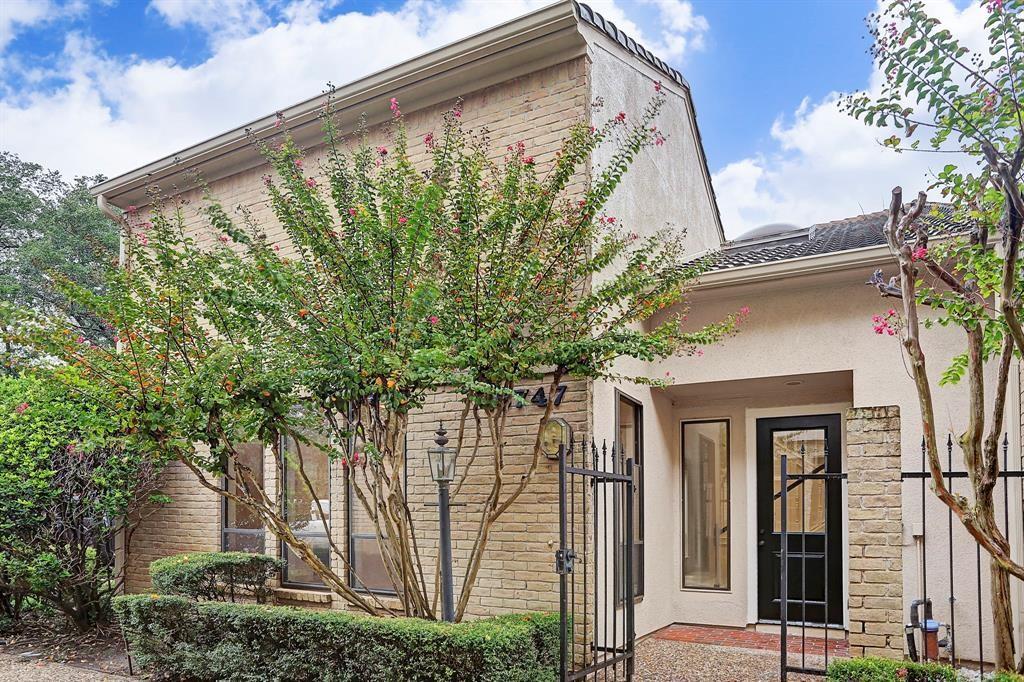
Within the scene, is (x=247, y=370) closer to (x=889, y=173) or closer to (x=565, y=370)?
(x=565, y=370)

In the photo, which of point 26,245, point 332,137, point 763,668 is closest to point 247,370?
point 332,137

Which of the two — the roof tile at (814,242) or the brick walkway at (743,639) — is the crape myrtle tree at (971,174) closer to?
the roof tile at (814,242)

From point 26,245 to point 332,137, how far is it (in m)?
17.5

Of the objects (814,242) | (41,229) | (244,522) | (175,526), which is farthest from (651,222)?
(41,229)

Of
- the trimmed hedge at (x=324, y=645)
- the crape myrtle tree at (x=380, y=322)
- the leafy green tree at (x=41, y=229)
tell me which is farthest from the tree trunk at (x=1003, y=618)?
the leafy green tree at (x=41, y=229)

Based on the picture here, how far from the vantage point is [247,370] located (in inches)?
234

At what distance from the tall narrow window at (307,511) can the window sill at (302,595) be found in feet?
0.37

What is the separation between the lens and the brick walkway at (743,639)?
24.3ft

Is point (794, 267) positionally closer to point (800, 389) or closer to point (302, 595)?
point (800, 389)

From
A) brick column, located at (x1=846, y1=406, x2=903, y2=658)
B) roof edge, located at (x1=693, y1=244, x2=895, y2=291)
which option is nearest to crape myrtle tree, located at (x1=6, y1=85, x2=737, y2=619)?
roof edge, located at (x1=693, y1=244, x2=895, y2=291)

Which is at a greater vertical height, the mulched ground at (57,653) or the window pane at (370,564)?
the window pane at (370,564)

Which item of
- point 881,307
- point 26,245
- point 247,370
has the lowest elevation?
point 247,370

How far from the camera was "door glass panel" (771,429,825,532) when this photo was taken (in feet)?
27.0

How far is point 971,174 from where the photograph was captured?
4316 mm
